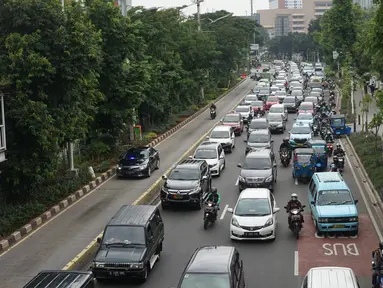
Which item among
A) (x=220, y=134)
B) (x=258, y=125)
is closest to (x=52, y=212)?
(x=220, y=134)

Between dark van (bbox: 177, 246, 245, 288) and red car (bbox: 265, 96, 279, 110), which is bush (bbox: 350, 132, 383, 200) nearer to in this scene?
dark van (bbox: 177, 246, 245, 288)

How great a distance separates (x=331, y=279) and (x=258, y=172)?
48.4 feet

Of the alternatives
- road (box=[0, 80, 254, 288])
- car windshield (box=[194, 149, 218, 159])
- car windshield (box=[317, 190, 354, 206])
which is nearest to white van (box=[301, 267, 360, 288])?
road (box=[0, 80, 254, 288])

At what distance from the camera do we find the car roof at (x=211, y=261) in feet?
44.7

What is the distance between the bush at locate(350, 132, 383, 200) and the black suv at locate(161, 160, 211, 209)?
23.1ft

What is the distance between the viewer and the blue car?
20.2 m

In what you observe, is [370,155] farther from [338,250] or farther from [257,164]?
[338,250]

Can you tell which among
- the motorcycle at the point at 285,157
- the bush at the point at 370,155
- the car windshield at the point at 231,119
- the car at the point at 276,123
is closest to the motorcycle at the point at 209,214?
the bush at the point at 370,155

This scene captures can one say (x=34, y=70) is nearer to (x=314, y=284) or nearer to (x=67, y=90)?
(x=67, y=90)

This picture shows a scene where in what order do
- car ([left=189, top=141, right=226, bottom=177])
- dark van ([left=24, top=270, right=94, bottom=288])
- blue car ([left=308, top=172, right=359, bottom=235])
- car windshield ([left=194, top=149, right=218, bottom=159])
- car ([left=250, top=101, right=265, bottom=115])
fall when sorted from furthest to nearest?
car ([left=250, top=101, right=265, bottom=115]) < car windshield ([left=194, top=149, right=218, bottom=159]) < car ([left=189, top=141, right=226, bottom=177]) < blue car ([left=308, top=172, right=359, bottom=235]) < dark van ([left=24, top=270, right=94, bottom=288])

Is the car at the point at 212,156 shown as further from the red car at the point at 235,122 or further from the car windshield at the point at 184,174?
the red car at the point at 235,122

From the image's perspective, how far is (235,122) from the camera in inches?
1820

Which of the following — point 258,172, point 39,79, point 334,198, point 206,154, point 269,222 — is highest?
point 39,79

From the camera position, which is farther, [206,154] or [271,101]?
[271,101]
